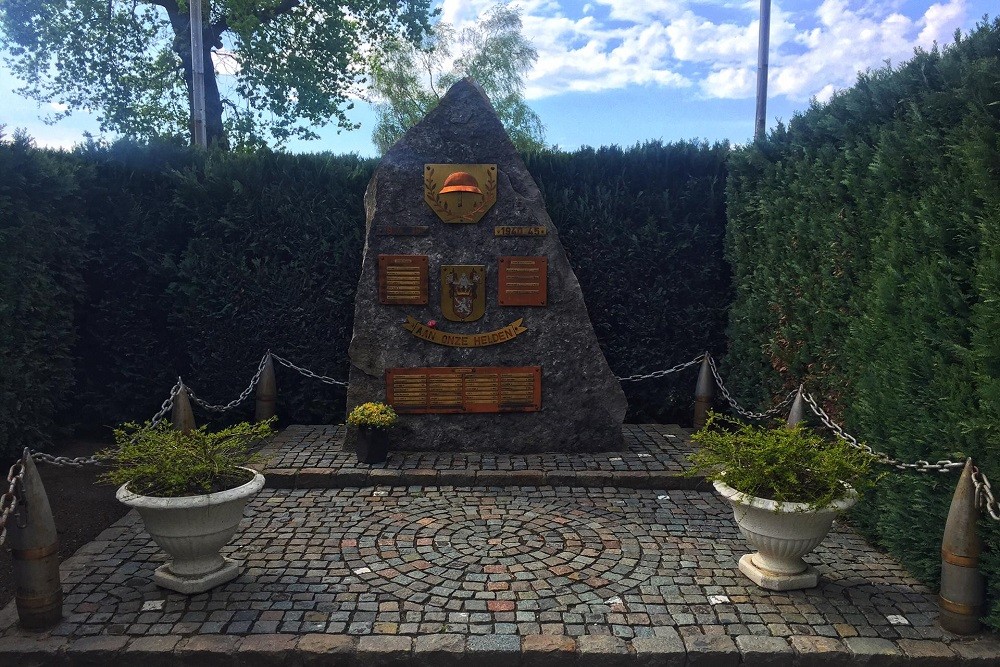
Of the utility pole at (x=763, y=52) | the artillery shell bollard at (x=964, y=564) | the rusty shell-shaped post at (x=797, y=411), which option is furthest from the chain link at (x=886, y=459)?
the utility pole at (x=763, y=52)

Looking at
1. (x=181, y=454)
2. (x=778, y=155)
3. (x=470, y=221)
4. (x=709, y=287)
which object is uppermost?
(x=778, y=155)

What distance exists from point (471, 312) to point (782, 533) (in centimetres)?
416

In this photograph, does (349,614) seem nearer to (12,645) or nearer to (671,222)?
(12,645)

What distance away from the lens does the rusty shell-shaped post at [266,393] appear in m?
8.46

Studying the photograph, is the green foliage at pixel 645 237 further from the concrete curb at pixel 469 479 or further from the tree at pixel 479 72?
the tree at pixel 479 72

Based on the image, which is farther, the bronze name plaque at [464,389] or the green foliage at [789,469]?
the bronze name plaque at [464,389]

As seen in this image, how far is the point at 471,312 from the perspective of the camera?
7738 millimetres

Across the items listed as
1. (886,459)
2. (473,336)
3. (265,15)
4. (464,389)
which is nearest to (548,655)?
(886,459)

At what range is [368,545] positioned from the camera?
534 centimetres

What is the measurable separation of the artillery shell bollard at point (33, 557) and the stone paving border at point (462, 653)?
166mm

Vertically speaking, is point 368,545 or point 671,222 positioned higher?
point 671,222

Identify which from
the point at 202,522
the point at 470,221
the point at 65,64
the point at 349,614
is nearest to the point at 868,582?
the point at 349,614

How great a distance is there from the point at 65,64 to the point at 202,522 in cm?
1905

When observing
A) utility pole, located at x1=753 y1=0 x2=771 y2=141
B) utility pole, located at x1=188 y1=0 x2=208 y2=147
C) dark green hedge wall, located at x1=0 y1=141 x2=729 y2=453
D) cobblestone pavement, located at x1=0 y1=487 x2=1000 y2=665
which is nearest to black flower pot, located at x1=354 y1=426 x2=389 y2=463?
cobblestone pavement, located at x1=0 y1=487 x2=1000 y2=665
